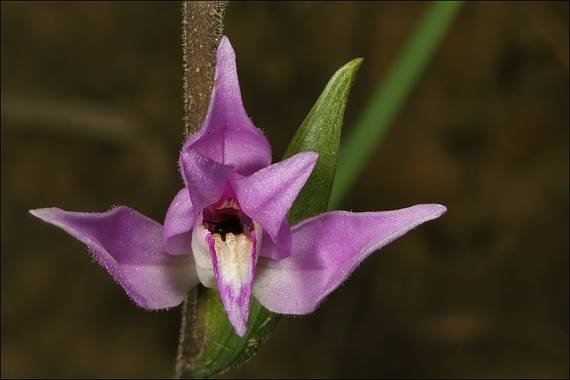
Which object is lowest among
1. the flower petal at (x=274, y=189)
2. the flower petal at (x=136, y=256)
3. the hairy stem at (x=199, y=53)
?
the flower petal at (x=136, y=256)

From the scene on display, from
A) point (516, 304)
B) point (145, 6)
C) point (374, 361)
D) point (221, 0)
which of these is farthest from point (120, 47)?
point (221, 0)

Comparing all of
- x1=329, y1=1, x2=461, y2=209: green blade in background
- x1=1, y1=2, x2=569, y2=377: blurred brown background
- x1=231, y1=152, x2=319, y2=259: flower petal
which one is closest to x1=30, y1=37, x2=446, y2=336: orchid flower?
x1=231, y1=152, x2=319, y2=259: flower petal

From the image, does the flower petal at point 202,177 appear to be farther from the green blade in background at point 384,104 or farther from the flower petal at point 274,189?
the green blade in background at point 384,104

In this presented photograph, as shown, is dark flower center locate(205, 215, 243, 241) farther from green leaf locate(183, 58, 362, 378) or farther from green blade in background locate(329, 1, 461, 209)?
green blade in background locate(329, 1, 461, 209)

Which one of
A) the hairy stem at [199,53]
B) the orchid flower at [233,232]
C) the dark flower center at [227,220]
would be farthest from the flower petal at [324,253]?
the hairy stem at [199,53]

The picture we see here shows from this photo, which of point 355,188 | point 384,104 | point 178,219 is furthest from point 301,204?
point 355,188

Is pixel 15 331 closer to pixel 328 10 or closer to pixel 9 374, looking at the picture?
pixel 9 374

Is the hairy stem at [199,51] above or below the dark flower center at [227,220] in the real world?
above
